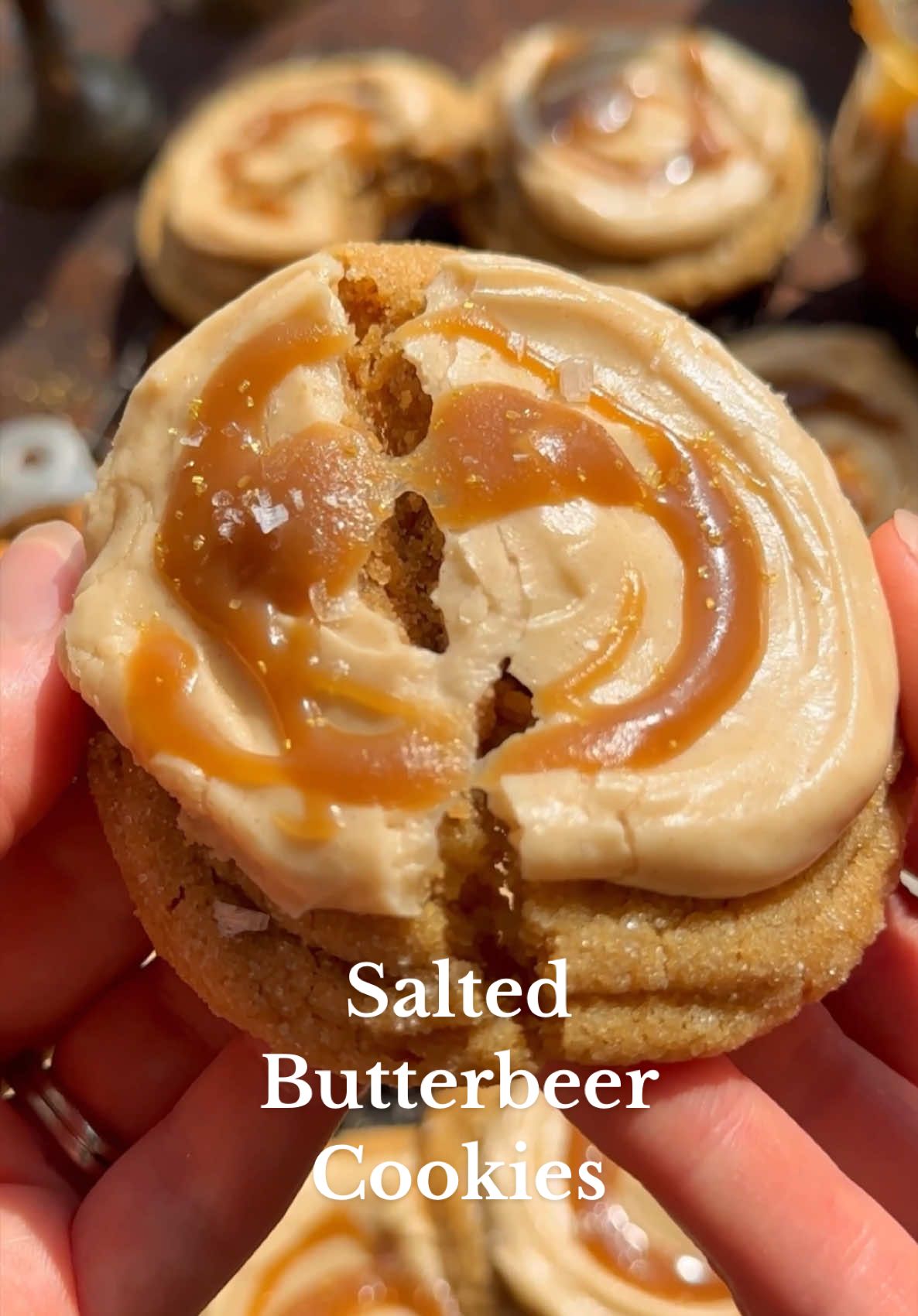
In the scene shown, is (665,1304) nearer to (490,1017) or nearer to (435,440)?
(490,1017)

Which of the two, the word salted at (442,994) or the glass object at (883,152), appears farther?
the glass object at (883,152)

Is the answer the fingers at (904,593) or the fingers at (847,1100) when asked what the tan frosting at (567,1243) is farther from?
the fingers at (904,593)

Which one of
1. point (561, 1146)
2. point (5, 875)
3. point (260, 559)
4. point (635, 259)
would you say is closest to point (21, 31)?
point (635, 259)

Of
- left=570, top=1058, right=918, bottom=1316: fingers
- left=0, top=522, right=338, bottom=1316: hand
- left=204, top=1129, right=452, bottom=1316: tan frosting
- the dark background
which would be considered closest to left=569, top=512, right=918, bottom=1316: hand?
left=570, top=1058, right=918, bottom=1316: fingers

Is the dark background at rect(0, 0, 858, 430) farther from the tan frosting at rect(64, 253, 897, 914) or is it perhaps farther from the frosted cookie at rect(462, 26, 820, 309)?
the tan frosting at rect(64, 253, 897, 914)

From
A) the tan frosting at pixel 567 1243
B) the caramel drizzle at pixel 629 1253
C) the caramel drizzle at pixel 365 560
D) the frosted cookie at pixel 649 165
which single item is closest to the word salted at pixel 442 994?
the caramel drizzle at pixel 365 560

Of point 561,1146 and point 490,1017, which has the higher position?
point 490,1017
